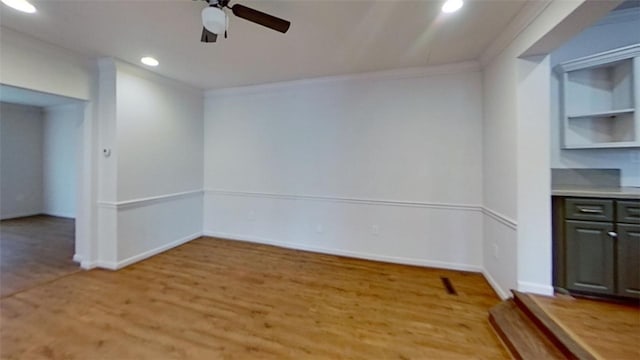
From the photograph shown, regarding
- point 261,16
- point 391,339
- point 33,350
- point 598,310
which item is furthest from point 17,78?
point 598,310

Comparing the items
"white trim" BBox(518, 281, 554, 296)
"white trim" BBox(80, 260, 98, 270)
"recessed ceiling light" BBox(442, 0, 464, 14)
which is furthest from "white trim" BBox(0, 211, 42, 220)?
"white trim" BBox(518, 281, 554, 296)

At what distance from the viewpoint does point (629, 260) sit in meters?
2.30

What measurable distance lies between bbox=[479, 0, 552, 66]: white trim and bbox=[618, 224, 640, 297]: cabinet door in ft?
5.95

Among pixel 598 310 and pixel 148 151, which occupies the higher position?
pixel 148 151

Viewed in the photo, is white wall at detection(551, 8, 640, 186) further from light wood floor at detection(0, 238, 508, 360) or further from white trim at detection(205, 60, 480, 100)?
light wood floor at detection(0, 238, 508, 360)

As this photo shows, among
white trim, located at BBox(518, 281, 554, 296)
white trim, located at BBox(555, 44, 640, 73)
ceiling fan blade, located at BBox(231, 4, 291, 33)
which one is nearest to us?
ceiling fan blade, located at BBox(231, 4, 291, 33)

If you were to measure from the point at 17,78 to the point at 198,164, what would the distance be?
235cm

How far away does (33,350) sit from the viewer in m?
2.01

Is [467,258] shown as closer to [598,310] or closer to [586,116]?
[598,310]

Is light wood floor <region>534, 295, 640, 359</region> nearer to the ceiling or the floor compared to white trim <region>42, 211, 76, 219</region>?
nearer to the floor

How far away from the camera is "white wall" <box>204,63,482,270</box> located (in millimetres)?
3518

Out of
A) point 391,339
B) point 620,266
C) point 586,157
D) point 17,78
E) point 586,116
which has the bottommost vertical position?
point 391,339

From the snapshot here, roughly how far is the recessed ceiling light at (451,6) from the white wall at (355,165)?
133 cm

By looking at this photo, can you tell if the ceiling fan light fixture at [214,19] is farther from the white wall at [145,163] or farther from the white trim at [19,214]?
Result: the white trim at [19,214]
